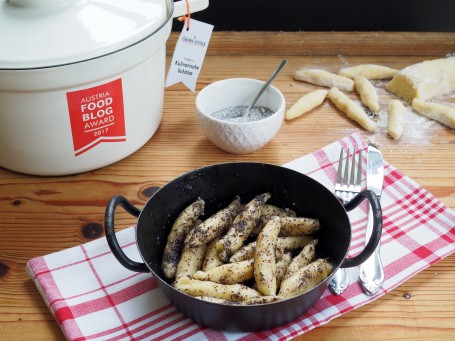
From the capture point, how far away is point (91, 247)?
76cm

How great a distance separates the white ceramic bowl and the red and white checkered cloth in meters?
0.19

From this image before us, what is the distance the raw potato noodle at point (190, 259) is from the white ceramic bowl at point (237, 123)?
230 mm

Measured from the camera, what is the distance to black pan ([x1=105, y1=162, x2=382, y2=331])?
0.62 metres

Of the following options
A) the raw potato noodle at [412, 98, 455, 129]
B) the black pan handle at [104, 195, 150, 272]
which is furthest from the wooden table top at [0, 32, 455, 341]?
→ the black pan handle at [104, 195, 150, 272]

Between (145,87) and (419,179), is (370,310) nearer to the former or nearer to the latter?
(419,179)

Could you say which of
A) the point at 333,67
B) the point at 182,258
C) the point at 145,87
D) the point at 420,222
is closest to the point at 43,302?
the point at 182,258

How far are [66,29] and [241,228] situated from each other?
1.07 feet

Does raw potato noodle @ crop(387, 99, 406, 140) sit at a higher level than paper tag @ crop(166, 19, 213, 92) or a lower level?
lower

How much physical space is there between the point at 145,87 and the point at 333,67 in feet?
1.41

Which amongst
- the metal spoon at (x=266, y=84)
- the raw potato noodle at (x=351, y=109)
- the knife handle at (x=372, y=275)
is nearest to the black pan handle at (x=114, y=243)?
the knife handle at (x=372, y=275)

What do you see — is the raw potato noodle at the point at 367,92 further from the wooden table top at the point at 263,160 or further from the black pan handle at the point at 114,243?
the black pan handle at the point at 114,243

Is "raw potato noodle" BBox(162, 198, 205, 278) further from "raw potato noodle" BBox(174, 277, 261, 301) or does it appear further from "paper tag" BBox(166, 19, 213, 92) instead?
"paper tag" BBox(166, 19, 213, 92)

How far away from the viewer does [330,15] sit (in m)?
1.21

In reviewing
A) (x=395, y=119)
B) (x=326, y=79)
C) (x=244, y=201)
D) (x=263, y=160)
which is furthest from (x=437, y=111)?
(x=244, y=201)
